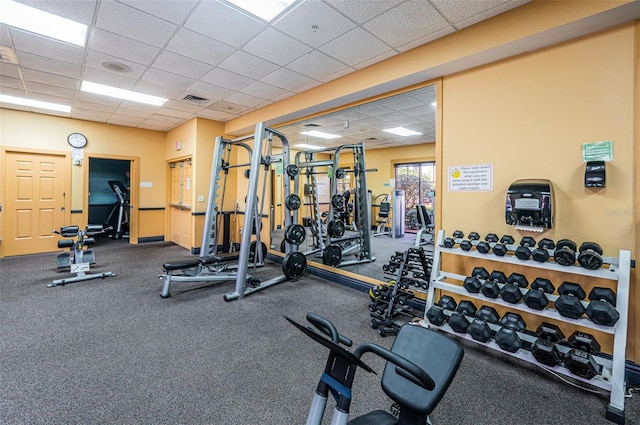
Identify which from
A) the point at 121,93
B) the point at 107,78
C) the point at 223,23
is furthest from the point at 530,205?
the point at 121,93

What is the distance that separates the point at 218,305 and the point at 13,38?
3.50m

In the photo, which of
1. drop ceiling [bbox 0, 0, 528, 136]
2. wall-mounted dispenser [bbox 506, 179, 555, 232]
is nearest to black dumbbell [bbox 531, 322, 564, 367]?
wall-mounted dispenser [bbox 506, 179, 555, 232]

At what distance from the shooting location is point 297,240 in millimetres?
4348

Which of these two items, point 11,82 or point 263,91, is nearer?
point 11,82

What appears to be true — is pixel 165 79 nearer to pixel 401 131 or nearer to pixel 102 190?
pixel 401 131

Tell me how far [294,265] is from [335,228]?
845 millimetres

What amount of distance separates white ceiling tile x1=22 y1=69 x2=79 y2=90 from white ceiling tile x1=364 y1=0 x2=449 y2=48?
4.21 metres

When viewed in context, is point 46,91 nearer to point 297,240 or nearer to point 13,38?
point 13,38

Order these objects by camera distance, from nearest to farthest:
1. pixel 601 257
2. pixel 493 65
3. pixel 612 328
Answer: pixel 612 328 < pixel 601 257 < pixel 493 65

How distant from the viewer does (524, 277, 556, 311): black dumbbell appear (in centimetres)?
214

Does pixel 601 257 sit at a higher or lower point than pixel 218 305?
higher

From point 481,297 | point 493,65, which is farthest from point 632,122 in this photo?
point 481,297

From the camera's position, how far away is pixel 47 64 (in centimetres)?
364

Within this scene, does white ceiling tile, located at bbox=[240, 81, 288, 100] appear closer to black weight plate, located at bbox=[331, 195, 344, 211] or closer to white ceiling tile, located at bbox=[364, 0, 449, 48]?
black weight plate, located at bbox=[331, 195, 344, 211]
